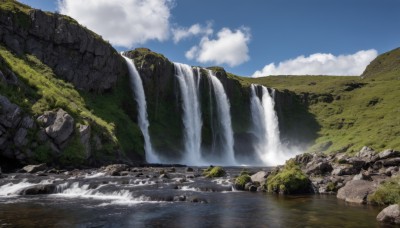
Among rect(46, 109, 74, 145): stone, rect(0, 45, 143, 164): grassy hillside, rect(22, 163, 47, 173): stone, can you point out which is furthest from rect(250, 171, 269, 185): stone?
rect(46, 109, 74, 145): stone

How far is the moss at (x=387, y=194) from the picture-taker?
29386mm

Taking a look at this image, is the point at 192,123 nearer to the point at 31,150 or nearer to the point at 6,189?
the point at 31,150

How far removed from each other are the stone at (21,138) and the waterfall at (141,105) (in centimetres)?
3633

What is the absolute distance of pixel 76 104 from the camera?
2881 inches

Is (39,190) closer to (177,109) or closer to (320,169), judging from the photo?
(320,169)

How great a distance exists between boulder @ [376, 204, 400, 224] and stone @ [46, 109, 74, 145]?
4517 cm

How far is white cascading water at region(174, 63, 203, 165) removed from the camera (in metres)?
102

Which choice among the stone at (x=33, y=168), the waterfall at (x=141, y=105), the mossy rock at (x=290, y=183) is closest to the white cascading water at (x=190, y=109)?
the waterfall at (x=141, y=105)

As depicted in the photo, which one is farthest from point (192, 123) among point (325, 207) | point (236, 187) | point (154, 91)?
point (325, 207)

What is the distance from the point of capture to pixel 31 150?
52812mm

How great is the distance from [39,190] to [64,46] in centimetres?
5794

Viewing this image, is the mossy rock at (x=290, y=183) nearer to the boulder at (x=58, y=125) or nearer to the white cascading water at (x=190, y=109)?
the boulder at (x=58, y=125)

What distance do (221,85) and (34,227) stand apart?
330 ft

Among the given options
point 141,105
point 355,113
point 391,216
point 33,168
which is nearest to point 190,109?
point 141,105
